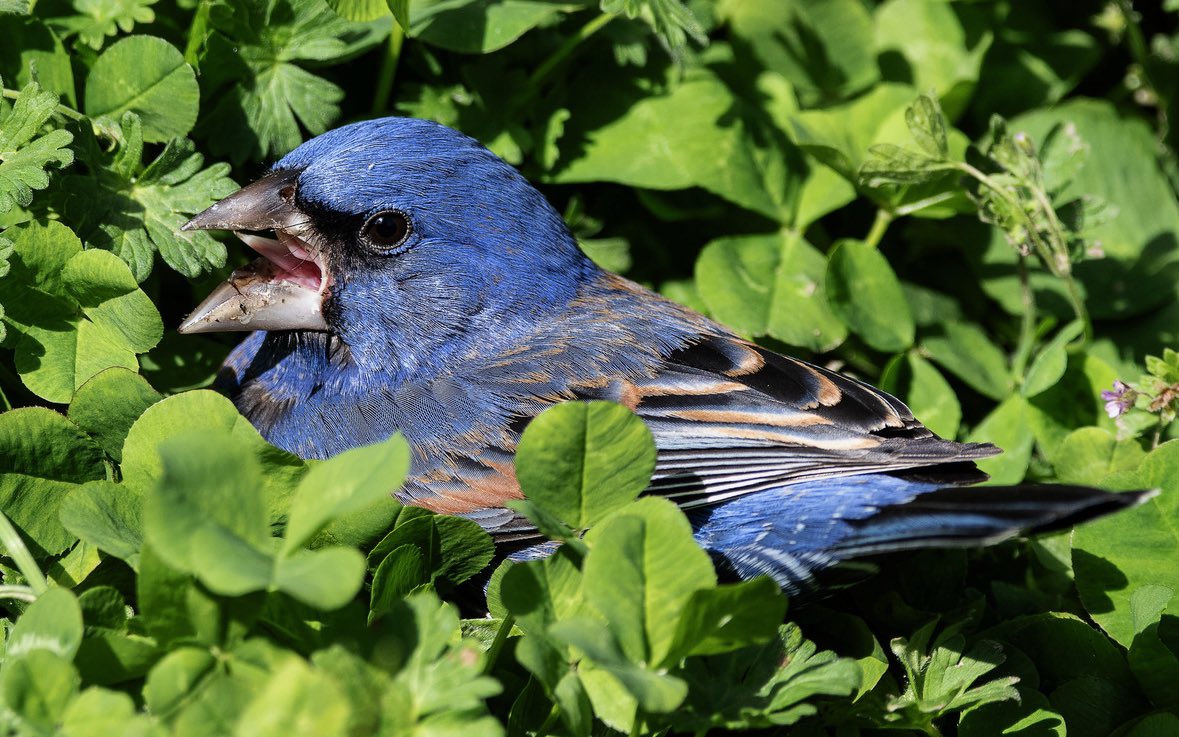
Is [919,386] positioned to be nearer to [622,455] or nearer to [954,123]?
[954,123]

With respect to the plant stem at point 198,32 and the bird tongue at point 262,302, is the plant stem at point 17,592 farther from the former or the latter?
the plant stem at point 198,32

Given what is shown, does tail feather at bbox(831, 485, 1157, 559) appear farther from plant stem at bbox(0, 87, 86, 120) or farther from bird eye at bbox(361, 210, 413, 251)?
plant stem at bbox(0, 87, 86, 120)

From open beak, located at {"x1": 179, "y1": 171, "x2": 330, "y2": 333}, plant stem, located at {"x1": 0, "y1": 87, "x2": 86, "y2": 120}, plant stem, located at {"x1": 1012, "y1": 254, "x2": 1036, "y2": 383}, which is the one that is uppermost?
plant stem, located at {"x1": 0, "y1": 87, "x2": 86, "y2": 120}

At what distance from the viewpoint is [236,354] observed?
11.3 ft

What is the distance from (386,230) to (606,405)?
3.83 feet

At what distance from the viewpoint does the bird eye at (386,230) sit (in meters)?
3.17

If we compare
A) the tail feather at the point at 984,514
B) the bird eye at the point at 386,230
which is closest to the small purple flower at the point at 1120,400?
the tail feather at the point at 984,514

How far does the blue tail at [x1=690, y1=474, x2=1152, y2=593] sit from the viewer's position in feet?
7.28

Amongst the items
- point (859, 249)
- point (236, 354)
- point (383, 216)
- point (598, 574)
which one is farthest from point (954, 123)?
point (598, 574)

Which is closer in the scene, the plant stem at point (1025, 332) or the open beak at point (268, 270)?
the open beak at point (268, 270)

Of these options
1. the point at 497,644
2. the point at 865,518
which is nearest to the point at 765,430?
the point at 865,518

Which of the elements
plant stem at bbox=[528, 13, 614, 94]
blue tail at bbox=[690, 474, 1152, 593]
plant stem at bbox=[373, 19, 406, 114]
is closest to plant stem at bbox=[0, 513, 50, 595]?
blue tail at bbox=[690, 474, 1152, 593]

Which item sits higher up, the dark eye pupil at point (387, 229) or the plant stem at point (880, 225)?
the dark eye pupil at point (387, 229)

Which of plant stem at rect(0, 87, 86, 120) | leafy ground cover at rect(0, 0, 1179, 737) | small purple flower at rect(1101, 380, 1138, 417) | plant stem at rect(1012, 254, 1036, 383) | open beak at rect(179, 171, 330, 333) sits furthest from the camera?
plant stem at rect(1012, 254, 1036, 383)
